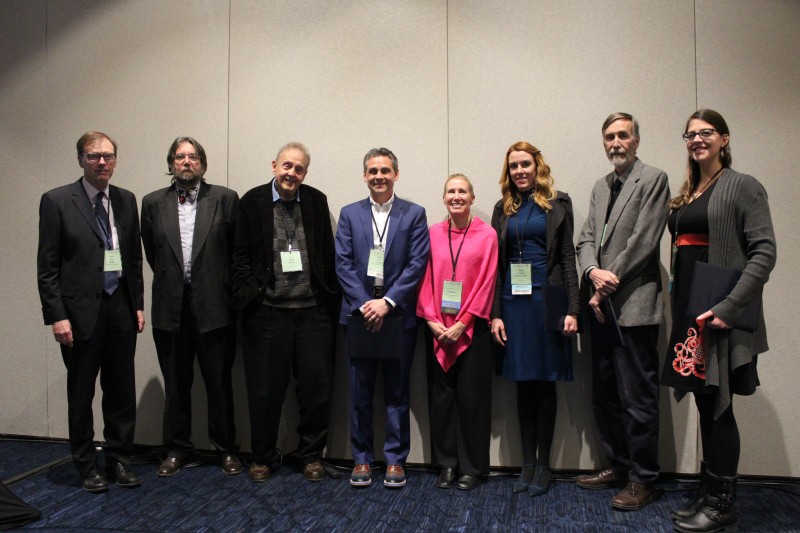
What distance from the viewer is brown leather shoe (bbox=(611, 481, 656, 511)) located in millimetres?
2561

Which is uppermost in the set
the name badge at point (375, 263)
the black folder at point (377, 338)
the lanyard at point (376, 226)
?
the lanyard at point (376, 226)

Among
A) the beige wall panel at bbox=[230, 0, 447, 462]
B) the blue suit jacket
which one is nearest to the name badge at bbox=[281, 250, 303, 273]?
the blue suit jacket

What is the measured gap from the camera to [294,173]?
300 cm

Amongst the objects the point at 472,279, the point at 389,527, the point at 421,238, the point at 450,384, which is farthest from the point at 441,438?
the point at 421,238

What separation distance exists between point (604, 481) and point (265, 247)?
2170mm

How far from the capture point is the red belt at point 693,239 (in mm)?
2352

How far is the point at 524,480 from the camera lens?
2867mm

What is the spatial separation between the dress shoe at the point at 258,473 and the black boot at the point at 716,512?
6.72 ft

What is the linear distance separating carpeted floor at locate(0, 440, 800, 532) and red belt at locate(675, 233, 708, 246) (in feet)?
4.07

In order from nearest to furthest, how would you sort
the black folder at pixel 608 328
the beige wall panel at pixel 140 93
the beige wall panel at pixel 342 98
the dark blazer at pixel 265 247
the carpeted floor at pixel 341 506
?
the carpeted floor at pixel 341 506 < the black folder at pixel 608 328 < the dark blazer at pixel 265 247 < the beige wall panel at pixel 342 98 < the beige wall panel at pixel 140 93

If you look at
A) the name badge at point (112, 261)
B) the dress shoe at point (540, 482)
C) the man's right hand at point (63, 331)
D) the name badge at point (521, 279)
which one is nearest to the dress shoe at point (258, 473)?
the man's right hand at point (63, 331)

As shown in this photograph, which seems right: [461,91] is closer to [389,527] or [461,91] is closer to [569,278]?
[569,278]

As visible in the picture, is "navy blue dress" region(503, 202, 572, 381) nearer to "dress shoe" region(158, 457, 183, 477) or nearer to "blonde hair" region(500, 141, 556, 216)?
"blonde hair" region(500, 141, 556, 216)

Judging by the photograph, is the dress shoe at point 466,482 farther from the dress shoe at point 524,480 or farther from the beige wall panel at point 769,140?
the beige wall panel at point 769,140
